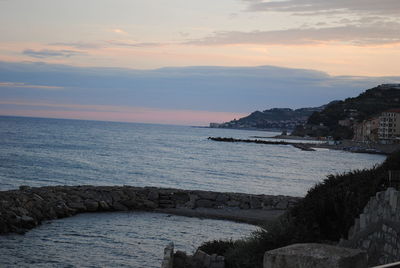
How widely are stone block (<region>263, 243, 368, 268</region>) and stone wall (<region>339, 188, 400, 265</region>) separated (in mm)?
2753

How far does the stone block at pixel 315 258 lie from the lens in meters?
6.48

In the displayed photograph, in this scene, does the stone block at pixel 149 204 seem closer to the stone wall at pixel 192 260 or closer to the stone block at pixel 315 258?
the stone wall at pixel 192 260

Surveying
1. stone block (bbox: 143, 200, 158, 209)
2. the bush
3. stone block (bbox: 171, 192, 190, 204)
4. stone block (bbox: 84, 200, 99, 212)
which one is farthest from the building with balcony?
the bush

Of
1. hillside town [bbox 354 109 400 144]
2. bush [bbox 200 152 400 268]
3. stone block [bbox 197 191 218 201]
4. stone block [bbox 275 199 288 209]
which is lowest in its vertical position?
stone block [bbox 275 199 288 209]

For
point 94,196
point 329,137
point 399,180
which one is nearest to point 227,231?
point 94,196

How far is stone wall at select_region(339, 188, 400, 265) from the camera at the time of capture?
9.27 metres

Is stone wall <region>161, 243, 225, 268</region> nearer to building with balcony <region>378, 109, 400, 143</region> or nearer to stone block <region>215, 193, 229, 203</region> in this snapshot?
stone block <region>215, 193, 229, 203</region>

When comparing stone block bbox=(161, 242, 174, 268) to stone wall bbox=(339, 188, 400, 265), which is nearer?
stone wall bbox=(339, 188, 400, 265)

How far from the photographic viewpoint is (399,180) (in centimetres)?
1040

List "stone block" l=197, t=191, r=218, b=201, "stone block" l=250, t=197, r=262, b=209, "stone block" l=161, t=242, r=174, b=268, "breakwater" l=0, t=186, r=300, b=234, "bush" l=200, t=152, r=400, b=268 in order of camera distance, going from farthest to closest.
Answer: "stone block" l=197, t=191, r=218, b=201, "stone block" l=250, t=197, r=262, b=209, "breakwater" l=0, t=186, r=300, b=234, "stone block" l=161, t=242, r=174, b=268, "bush" l=200, t=152, r=400, b=268

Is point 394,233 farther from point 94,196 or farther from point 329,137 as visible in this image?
point 329,137

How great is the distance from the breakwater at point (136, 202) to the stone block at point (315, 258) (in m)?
16.5

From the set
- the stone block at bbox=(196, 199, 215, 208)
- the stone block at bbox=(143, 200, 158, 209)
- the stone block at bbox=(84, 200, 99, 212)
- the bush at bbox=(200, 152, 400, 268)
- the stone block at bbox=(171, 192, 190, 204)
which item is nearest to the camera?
the bush at bbox=(200, 152, 400, 268)

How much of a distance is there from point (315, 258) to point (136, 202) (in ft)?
70.4
